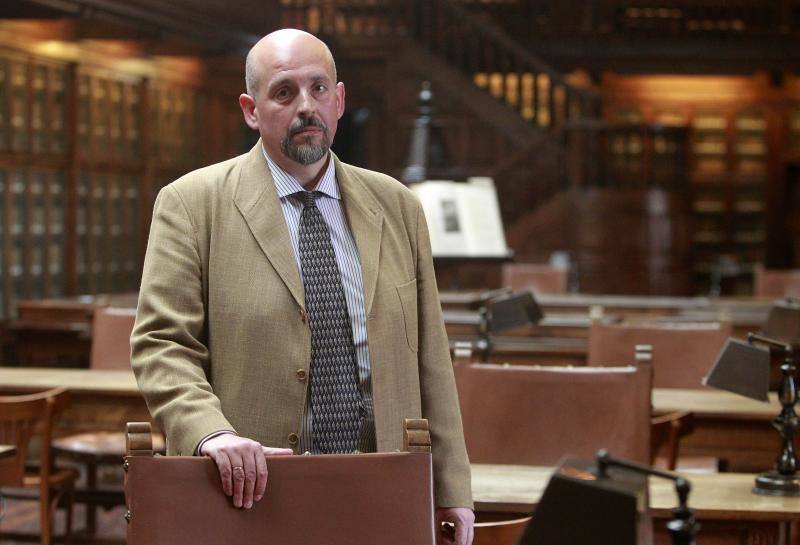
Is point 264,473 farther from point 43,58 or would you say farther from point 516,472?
point 43,58

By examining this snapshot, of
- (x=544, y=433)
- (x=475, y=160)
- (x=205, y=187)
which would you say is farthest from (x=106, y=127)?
(x=205, y=187)

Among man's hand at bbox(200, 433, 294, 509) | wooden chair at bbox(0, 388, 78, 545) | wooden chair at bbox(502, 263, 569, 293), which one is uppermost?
man's hand at bbox(200, 433, 294, 509)

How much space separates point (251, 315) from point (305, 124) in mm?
360

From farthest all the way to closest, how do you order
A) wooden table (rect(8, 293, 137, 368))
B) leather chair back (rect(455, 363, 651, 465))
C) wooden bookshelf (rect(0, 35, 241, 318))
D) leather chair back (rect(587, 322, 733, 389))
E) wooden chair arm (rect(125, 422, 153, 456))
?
wooden bookshelf (rect(0, 35, 241, 318)) < wooden table (rect(8, 293, 137, 368)) < leather chair back (rect(587, 322, 733, 389)) < leather chair back (rect(455, 363, 651, 465)) < wooden chair arm (rect(125, 422, 153, 456))

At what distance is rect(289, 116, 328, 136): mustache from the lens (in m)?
2.40

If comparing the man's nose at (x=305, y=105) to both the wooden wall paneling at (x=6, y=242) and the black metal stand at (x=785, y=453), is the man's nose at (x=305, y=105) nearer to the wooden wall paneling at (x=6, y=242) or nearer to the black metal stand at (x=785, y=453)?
the black metal stand at (x=785, y=453)

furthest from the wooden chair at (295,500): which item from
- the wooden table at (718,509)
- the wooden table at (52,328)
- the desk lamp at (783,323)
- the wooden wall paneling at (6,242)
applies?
the wooden wall paneling at (6,242)

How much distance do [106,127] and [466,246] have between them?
6.45 m

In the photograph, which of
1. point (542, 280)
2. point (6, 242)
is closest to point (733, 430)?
point (542, 280)

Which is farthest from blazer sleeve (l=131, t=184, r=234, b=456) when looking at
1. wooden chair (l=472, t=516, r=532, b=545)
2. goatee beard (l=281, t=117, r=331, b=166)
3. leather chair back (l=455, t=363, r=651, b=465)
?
leather chair back (l=455, t=363, r=651, b=465)

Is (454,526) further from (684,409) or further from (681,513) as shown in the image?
(684,409)

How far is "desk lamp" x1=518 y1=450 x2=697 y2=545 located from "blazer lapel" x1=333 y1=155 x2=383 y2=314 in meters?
1.07

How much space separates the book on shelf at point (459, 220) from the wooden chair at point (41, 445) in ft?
7.69

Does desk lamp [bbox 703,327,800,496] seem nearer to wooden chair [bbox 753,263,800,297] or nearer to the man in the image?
the man
